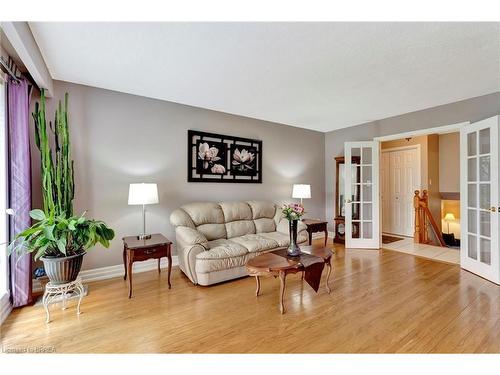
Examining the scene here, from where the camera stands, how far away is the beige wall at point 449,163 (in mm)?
5254

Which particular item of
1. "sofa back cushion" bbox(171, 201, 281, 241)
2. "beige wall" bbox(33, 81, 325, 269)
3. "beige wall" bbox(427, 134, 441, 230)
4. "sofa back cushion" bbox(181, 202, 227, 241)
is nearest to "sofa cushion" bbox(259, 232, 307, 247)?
"sofa back cushion" bbox(171, 201, 281, 241)

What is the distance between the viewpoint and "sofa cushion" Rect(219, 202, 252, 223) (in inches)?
145

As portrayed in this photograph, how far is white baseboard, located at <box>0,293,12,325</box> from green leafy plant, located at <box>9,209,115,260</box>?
0.44m

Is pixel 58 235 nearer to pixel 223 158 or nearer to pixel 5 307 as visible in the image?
pixel 5 307

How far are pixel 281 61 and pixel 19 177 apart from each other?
2721 mm

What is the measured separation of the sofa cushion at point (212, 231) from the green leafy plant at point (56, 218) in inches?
49.8

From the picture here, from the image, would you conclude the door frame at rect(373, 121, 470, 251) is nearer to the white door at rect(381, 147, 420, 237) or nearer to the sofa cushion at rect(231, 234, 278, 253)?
the white door at rect(381, 147, 420, 237)

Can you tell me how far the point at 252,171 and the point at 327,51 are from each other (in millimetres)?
2485

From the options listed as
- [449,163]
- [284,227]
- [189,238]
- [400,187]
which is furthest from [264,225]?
[449,163]

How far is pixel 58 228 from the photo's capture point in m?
2.03

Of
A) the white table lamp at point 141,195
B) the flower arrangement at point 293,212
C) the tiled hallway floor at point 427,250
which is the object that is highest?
the white table lamp at point 141,195

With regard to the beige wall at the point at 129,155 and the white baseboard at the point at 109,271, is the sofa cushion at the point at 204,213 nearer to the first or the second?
the beige wall at the point at 129,155

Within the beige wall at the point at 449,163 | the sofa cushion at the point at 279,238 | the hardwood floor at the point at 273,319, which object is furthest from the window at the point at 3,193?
the beige wall at the point at 449,163

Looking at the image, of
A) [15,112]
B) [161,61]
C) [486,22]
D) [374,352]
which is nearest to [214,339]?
[374,352]
